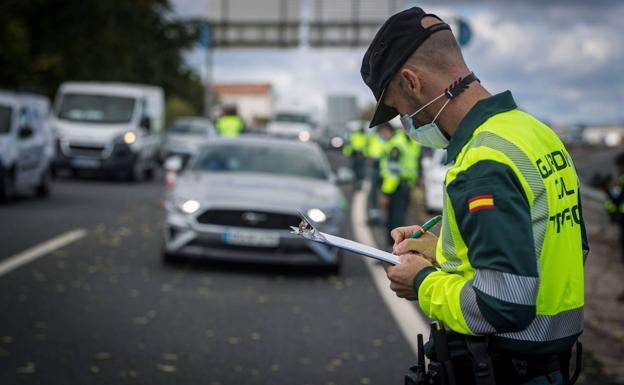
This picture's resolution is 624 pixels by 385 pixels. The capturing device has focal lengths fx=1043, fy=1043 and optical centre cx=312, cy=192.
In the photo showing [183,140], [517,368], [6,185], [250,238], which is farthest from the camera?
[183,140]

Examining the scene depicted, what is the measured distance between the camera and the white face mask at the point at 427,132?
9.28 ft

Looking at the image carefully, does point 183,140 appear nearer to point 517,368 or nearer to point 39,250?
point 39,250

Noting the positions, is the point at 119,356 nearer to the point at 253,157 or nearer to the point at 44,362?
the point at 44,362

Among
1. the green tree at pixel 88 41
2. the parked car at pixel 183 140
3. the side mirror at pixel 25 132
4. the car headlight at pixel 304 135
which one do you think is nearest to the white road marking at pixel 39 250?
the side mirror at pixel 25 132

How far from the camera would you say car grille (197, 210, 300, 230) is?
10.6m

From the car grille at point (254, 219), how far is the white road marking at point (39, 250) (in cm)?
204

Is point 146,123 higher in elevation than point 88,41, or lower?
lower

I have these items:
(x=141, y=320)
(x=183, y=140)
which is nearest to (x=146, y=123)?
(x=183, y=140)

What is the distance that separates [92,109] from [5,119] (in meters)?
7.92

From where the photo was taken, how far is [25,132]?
61.7 ft

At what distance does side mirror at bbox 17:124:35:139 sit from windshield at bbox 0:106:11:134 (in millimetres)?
258

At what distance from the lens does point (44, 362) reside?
6.56m

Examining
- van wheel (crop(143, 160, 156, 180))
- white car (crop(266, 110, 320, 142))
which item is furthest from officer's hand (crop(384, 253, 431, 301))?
white car (crop(266, 110, 320, 142))

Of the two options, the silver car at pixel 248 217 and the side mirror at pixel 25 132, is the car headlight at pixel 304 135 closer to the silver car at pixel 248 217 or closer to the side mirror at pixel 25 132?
the side mirror at pixel 25 132
